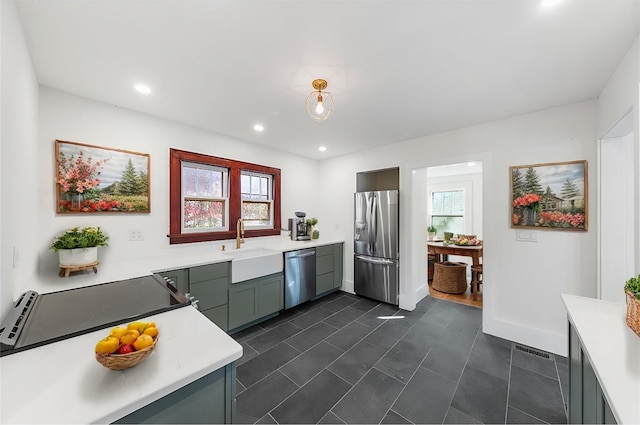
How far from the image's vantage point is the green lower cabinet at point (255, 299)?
8.50 ft

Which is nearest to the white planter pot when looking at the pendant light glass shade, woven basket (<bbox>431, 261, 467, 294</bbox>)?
the pendant light glass shade

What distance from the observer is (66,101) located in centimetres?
207

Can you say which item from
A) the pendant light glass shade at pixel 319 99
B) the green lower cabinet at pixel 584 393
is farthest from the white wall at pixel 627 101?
the pendant light glass shade at pixel 319 99

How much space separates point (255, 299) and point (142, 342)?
81.8 inches

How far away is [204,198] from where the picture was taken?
9.87ft

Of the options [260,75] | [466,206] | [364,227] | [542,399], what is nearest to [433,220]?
[466,206]

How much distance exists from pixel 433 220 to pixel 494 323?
3.78m

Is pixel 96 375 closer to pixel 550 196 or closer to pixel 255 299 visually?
pixel 255 299

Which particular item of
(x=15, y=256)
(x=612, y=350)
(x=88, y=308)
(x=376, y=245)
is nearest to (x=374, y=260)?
(x=376, y=245)

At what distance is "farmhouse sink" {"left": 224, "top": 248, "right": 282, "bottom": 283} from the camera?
2.60 meters

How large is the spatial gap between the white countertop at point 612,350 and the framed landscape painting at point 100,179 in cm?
334

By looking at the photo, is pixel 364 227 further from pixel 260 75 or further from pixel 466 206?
pixel 466 206

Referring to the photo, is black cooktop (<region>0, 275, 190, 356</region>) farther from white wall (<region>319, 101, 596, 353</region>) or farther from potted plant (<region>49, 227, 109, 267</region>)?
white wall (<region>319, 101, 596, 353</region>)

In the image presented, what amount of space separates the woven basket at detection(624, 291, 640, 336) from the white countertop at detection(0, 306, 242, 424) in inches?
70.1
